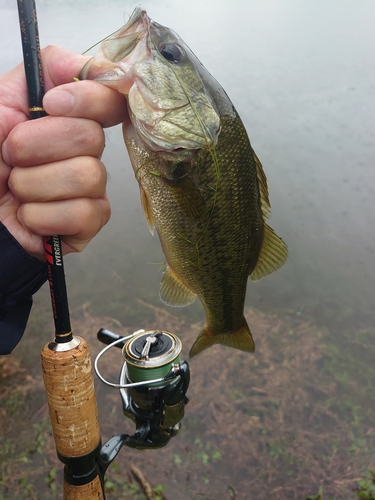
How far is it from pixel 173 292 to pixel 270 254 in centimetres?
38

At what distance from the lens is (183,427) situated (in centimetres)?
276

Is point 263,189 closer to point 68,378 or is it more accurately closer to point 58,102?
point 58,102

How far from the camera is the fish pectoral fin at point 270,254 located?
4.49 feet

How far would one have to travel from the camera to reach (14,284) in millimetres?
1226

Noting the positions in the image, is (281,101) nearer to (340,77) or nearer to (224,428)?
(340,77)

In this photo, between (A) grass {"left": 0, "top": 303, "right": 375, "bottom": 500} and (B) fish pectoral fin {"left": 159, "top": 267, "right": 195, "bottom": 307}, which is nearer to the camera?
(B) fish pectoral fin {"left": 159, "top": 267, "right": 195, "bottom": 307}

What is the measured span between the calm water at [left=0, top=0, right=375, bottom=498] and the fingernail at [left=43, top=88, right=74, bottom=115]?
9.04ft

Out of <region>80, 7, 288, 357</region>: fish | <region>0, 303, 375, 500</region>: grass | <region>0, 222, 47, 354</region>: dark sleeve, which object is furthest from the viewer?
<region>0, 303, 375, 500</region>: grass

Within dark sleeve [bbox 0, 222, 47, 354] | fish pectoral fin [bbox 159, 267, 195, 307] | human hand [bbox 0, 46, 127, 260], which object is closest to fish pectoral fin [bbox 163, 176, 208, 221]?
human hand [bbox 0, 46, 127, 260]

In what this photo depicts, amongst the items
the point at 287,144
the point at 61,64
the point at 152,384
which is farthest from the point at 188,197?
the point at 287,144

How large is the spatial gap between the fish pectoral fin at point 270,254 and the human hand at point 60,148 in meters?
0.57

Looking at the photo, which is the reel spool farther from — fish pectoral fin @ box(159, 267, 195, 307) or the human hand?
the human hand

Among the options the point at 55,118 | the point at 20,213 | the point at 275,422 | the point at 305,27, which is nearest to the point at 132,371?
the point at 20,213

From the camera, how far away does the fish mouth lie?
98 cm
